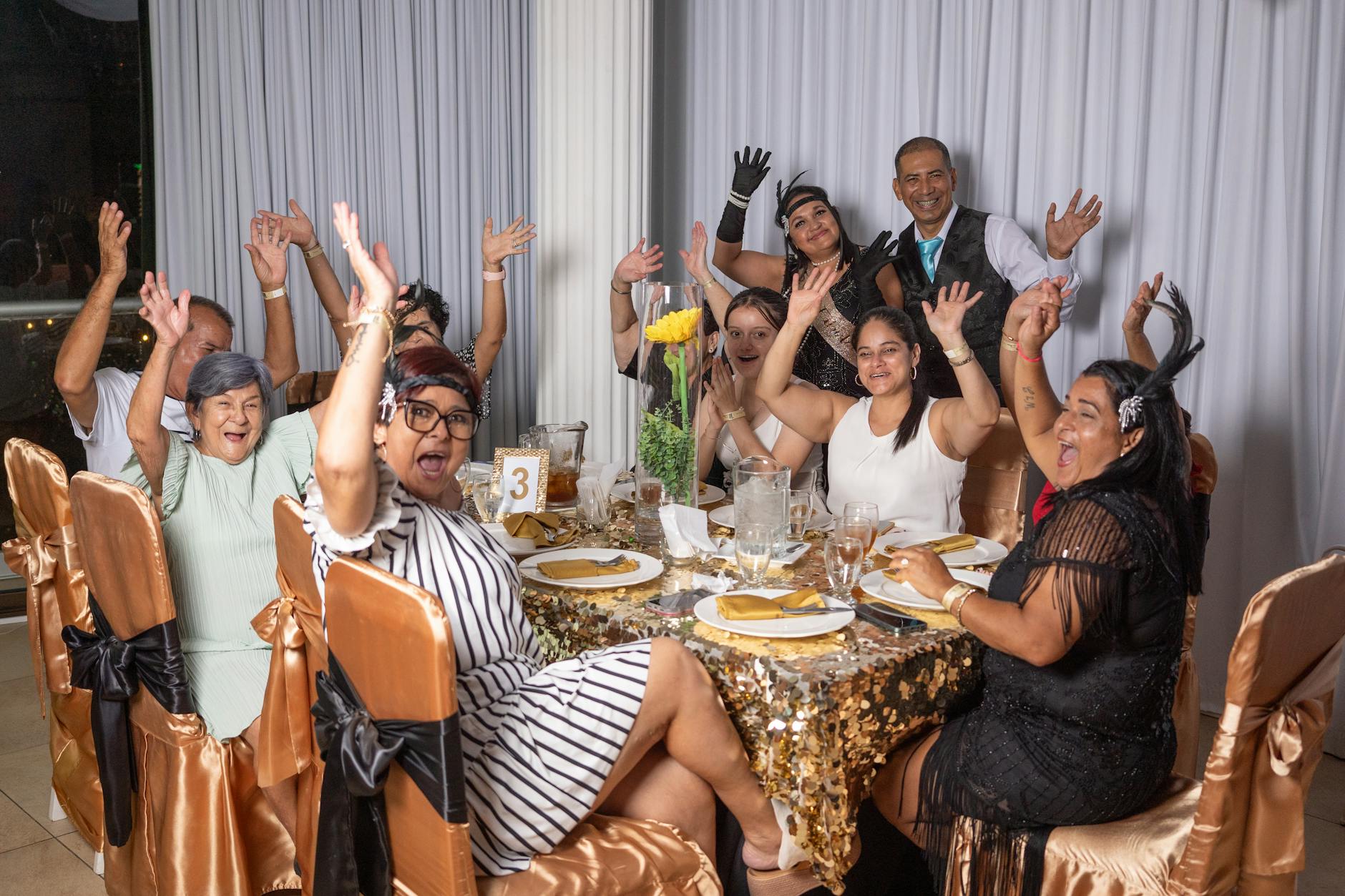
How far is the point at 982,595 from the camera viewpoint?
6.18 ft

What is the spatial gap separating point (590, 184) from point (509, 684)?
Result: 2.62m

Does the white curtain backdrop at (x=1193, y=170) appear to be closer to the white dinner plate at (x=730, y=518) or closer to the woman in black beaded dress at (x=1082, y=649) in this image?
the white dinner plate at (x=730, y=518)

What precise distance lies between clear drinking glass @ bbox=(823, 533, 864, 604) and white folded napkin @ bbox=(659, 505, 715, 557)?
35 cm

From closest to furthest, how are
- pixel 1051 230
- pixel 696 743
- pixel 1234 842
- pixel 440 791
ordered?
pixel 440 791, pixel 1234 842, pixel 696 743, pixel 1051 230

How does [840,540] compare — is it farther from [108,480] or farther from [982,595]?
[108,480]

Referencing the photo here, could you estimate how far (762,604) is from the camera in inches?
75.9

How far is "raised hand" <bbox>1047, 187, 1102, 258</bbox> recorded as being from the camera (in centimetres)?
362

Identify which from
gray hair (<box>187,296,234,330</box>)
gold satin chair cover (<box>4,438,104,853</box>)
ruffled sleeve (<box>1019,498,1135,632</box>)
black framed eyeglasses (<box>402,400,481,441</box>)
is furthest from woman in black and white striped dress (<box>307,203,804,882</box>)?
gray hair (<box>187,296,234,330</box>)

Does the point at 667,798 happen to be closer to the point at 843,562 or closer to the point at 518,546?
the point at 843,562

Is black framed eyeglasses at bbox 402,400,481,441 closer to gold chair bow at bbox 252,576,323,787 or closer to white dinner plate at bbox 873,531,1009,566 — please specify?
gold chair bow at bbox 252,576,323,787

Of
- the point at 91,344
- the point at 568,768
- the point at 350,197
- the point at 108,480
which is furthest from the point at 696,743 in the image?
the point at 350,197

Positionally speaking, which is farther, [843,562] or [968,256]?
[968,256]

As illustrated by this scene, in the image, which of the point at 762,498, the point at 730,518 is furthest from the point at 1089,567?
the point at 730,518

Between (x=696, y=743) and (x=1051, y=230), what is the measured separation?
252cm
